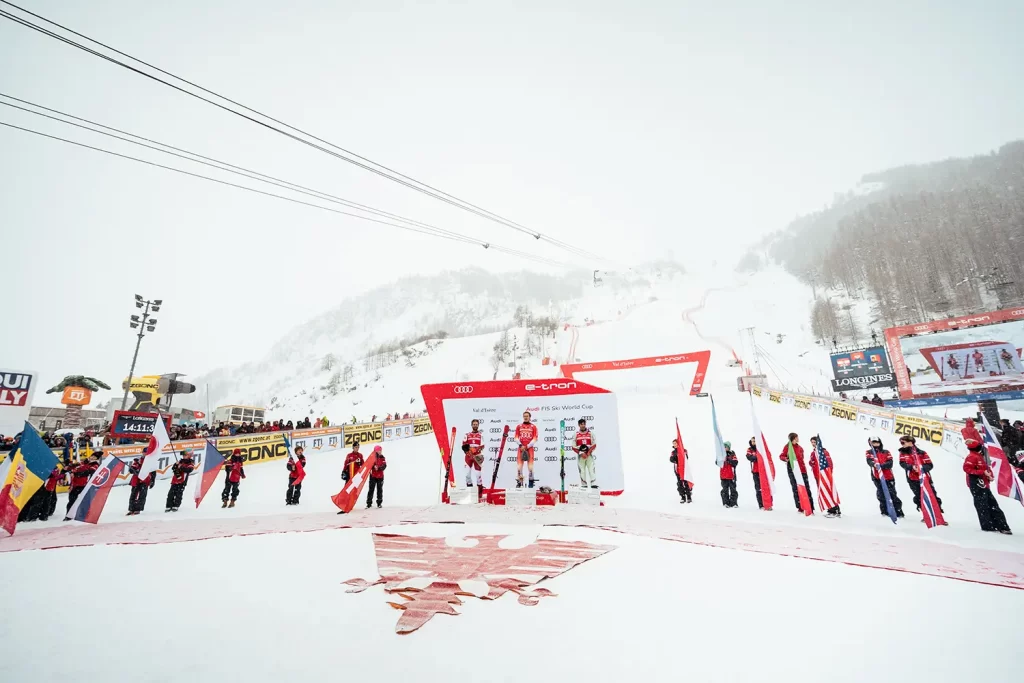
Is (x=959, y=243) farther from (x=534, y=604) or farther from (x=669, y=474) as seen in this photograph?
(x=534, y=604)

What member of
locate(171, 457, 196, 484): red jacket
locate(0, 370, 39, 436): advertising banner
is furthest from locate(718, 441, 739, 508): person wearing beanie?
locate(0, 370, 39, 436): advertising banner

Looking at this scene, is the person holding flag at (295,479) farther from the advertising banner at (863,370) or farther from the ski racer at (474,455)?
the advertising banner at (863,370)

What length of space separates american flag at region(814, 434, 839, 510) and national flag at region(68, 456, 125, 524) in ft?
49.3

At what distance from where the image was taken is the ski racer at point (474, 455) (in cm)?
976

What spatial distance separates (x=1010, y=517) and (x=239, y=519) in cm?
1608

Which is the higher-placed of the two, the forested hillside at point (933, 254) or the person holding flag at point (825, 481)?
the forested hillside at point (933, 254)

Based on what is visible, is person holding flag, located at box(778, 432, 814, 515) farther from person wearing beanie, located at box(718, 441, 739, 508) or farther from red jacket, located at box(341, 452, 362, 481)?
red jacket, located at box(341, 452, 362, 481)

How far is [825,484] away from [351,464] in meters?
10.5

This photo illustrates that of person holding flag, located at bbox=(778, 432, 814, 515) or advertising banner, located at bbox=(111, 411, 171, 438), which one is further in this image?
advertising banner, located at bbox=(111, 411, 171, 438)

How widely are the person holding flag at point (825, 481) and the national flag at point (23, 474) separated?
1582 cm

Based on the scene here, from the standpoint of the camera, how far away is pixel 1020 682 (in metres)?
2.80

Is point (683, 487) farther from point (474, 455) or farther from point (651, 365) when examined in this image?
point (651, 365)

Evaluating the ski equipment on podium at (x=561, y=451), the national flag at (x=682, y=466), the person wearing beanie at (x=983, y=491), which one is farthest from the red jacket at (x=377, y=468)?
the person wearing beanie at (x=983, y=491)

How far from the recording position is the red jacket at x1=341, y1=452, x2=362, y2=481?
9293 millimetres
